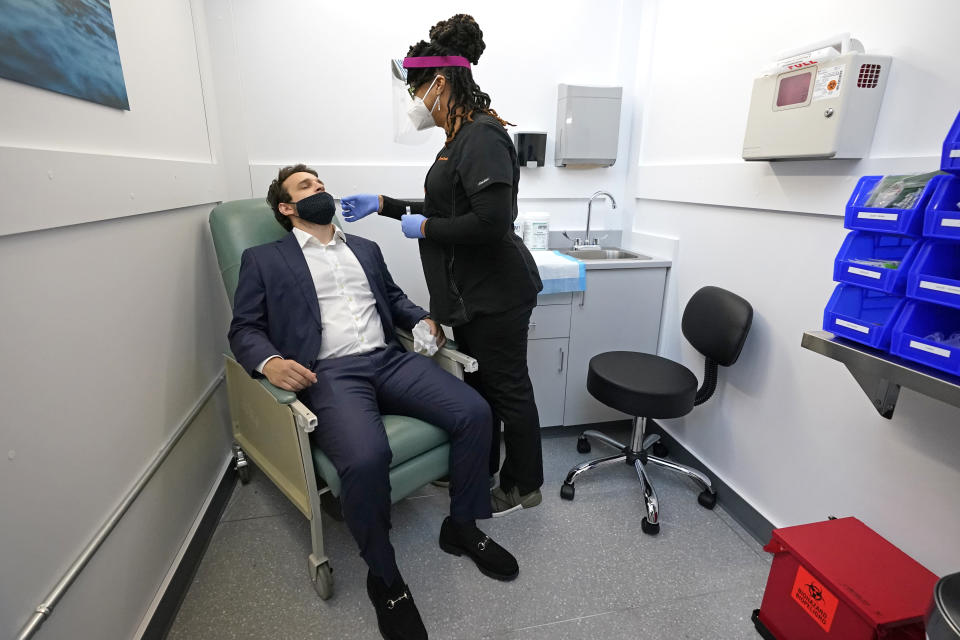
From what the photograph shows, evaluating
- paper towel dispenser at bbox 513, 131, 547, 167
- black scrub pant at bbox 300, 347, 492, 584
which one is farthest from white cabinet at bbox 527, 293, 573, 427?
paper towel dispenser at bbox 513, 131, 547, 167

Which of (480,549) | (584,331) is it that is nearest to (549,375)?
(584,331)

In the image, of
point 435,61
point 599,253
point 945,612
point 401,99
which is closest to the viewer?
point 945,612

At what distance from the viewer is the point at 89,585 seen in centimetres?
112

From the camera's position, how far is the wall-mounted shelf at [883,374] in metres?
0.97

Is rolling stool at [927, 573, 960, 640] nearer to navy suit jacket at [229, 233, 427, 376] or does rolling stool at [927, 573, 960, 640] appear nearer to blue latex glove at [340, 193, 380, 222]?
navy suit jacket at [229, 233, 427, 376]

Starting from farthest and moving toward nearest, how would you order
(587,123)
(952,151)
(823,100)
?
(587,123), (823,100), (952,151)

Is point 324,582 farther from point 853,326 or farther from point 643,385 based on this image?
point 853,326

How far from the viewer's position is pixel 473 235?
1457mm

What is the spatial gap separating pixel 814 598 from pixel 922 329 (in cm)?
74

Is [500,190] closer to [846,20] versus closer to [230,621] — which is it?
[846,20]

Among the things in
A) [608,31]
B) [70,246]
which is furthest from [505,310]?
[608,31]

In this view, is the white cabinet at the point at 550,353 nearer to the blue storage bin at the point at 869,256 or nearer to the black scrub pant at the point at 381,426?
the black scrub pant at the point at 381,426

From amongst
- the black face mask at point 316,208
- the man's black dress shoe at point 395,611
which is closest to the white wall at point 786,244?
the man's black dress shoe at point 395,611

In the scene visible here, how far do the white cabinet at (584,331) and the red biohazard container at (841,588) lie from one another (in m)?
1.11
